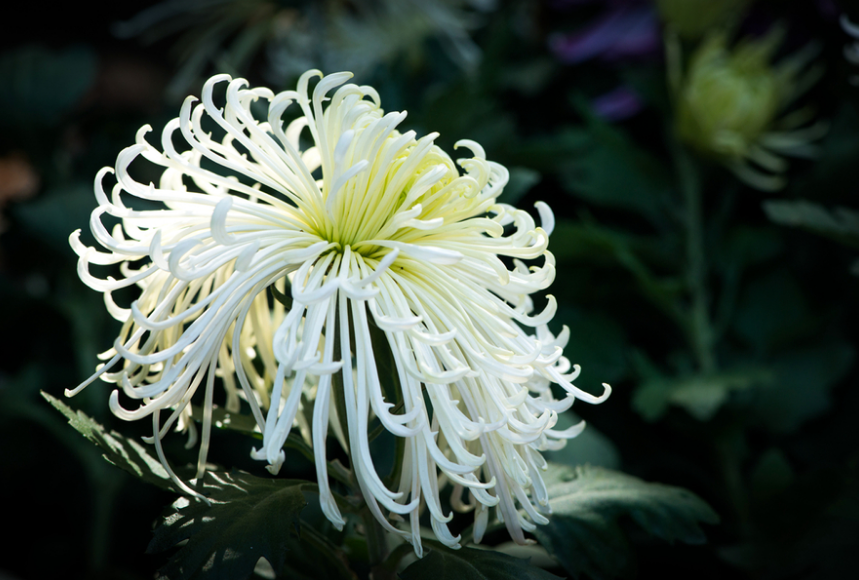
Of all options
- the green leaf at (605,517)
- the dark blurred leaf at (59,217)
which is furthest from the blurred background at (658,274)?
the green leaf at (605,517)

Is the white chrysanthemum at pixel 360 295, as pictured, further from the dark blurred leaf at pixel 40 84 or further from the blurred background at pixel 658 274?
the dark blurred leaf at pixel 40 84

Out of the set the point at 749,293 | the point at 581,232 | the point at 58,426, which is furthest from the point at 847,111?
the point at 58,426

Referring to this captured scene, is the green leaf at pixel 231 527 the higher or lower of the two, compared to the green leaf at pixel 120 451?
lower

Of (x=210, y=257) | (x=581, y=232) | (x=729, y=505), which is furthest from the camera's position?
(x=729, y=505)

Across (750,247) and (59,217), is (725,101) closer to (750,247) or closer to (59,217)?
(750,247)

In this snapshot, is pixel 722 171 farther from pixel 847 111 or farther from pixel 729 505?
pixel 729 505

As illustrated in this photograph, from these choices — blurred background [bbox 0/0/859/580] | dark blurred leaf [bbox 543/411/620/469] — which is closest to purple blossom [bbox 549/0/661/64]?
blurred background [bbox 0/0/859/580]

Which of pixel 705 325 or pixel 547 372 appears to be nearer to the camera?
pixel 547 372
